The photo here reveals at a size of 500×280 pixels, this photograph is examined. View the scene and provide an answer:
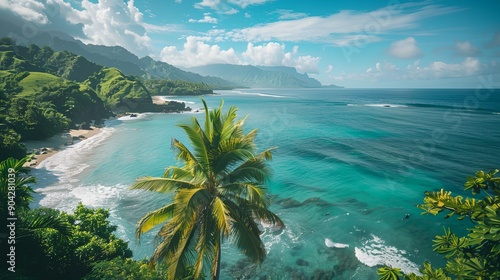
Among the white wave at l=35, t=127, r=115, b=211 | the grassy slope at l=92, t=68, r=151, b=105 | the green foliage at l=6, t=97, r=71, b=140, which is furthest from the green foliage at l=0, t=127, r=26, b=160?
the grassy slope at l=92, t=68, r=151, b=105

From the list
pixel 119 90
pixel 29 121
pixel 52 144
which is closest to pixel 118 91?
pixel 119 90

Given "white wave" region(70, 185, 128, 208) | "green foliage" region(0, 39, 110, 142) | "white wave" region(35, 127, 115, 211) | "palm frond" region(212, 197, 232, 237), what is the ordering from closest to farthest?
"palm frond" region(212, 197, 232, 237) → "white wave" region(35, 127, 115, 211) → "white wave" region(70, 185, 128, 208) → "green foliage" region(0, 39, 110, 142)

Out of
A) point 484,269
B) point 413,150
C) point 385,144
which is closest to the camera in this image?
point 484,269

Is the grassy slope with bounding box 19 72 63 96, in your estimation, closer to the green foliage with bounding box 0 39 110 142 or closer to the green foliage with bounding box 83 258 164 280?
the green foliage with bounding box 0 39 110 142

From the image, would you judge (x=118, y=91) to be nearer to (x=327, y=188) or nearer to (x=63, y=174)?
(x=63, y=174)

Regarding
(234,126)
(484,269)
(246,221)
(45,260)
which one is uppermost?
(234,126)

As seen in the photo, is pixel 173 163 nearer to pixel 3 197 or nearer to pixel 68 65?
pixel 3 197

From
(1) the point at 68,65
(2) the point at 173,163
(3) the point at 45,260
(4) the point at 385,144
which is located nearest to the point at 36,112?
(2) the point at 173,163
